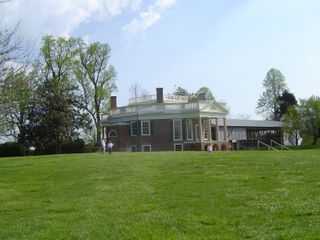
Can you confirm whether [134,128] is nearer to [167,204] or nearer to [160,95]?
[160,95]

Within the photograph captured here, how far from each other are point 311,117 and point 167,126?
2324 centimetres

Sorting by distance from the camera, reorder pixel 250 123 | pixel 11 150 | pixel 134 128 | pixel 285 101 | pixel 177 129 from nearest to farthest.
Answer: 1. pixel 11 150
2. pixel 177 129
3. pixel 134 128
4. pixel 250 123
5. pixel 285 101

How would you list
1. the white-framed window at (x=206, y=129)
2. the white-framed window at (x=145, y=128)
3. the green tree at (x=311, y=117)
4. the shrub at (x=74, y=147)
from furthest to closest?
the green tree at (x=311, y=117) → the white-framed window at (x=206, y=129) → the shrub at (x=74, y=147) → the white-framed window at (x=145, y=128)

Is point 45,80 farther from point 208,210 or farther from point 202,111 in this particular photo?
point 208,210

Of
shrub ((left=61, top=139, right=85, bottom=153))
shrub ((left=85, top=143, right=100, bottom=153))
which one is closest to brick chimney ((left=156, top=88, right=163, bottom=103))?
shrub ((left=85, top=143, right=100, bottom=153))

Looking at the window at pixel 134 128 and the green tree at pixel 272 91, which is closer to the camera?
the window at pixel 134 128

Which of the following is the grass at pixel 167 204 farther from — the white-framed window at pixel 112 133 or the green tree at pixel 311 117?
the green tree at pixel 311 117

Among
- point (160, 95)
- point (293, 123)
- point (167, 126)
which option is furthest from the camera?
point (293, 123)

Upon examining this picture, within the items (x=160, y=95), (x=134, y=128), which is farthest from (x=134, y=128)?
(x=160, y=95)

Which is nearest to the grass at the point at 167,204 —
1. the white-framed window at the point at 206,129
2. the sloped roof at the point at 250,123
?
the white-framed window at the point at 206,129

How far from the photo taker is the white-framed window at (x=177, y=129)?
64.0 metres

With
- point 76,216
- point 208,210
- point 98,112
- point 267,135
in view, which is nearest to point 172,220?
point 208,210

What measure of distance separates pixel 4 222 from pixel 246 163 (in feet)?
47.1

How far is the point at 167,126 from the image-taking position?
2539 inches
